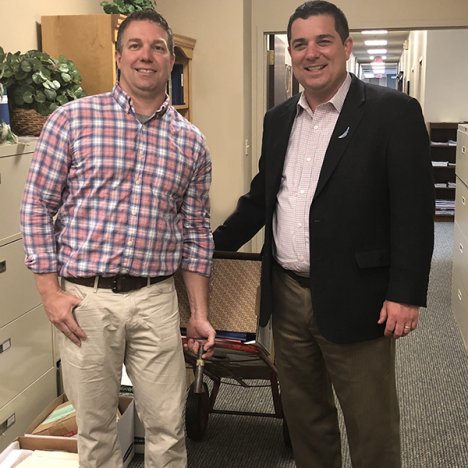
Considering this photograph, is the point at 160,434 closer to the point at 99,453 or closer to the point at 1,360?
the point at 99,453

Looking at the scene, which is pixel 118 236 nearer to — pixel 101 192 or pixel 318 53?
pixel 101 192

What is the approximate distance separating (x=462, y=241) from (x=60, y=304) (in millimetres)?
2899

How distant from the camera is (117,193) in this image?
169 cm

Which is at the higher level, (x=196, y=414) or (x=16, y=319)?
(x=16, y=319)

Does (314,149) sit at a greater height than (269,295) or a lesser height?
greater

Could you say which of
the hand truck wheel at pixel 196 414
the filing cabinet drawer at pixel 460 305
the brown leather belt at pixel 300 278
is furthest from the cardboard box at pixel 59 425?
the filing cabinet drawer at pixel 460 305

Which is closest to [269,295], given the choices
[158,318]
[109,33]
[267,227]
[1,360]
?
[267,227]

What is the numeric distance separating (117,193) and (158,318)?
36 centimetres

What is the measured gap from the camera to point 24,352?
7.79 ft

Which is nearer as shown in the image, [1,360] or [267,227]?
[267,227]

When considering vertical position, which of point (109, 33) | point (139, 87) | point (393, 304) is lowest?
point (393, 304)

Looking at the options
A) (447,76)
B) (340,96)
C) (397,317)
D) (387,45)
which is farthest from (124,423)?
(387,45)

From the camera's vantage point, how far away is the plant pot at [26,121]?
2521 millimetres

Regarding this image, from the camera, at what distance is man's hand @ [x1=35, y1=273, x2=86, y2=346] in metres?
1.69
